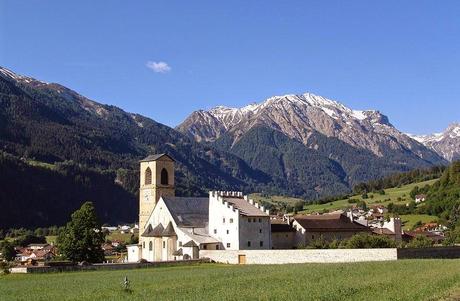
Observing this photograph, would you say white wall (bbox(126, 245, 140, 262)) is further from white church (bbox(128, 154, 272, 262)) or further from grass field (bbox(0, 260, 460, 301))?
grass field (bbox(0, 260, 460, 301))

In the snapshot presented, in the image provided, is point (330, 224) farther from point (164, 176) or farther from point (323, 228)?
point (164, 176)

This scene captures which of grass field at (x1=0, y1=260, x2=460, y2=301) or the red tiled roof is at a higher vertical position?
the red tiled roof

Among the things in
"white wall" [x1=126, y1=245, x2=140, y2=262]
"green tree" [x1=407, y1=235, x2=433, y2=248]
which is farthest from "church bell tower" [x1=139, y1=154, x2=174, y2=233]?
"green tree" [x1=407, y1=235, x2=433, y2=248]

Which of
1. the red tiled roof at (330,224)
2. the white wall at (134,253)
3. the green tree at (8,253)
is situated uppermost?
the red tiled roof at (330,224)

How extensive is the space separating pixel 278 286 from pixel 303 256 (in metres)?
29.3

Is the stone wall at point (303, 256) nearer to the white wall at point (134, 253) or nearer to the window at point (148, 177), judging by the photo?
the white wall at point (134, 253)

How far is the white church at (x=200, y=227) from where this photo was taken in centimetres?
8200

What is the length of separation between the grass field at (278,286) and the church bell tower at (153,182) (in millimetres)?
42678

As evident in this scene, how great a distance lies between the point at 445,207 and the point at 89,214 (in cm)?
9988

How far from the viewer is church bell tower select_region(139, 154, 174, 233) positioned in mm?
94938

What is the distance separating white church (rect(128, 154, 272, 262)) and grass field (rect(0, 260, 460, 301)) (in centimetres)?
2952

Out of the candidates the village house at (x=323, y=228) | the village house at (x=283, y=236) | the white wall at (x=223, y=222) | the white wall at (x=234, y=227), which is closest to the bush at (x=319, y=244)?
the village house at (x=323, y=228)

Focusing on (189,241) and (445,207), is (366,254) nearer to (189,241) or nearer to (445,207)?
(189,241)

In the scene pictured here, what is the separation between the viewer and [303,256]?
222 ft
